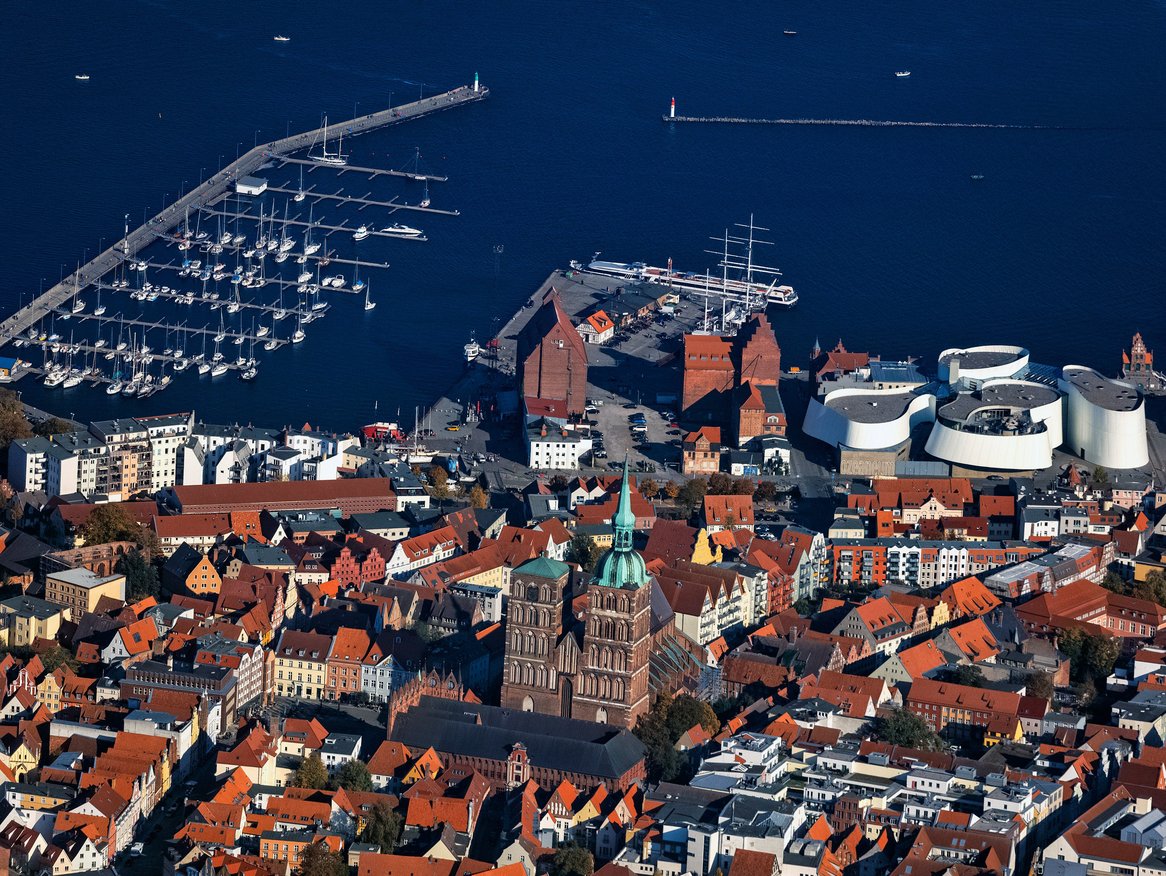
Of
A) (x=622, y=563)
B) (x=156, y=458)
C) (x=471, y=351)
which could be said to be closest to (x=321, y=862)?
(x=622, y=563)

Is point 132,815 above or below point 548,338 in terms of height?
below

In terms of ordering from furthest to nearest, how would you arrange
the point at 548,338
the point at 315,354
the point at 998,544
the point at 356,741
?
1. the point at 315,354
2. the point at 548,338
3. the point at 998,544
4. the point at 356,741

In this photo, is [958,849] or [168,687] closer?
[958,849]

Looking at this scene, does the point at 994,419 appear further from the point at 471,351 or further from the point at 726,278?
the point at 726,278

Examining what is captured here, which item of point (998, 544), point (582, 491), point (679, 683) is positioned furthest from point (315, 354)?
point (679, 683)

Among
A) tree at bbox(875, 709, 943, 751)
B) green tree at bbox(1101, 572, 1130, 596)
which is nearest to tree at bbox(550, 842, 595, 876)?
tree at bbox(875, 709, 943, 751)

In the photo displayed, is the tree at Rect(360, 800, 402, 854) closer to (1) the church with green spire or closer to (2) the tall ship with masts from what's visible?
(1) the church with green spire

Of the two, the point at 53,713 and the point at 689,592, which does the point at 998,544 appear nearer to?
the point at 689,592
